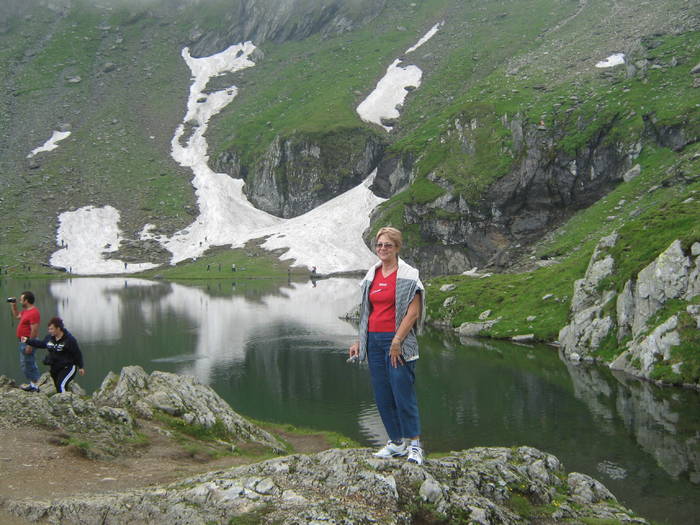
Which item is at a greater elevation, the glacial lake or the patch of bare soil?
the patch of bare soil

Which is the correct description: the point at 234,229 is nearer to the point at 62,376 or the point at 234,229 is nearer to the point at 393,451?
the point at 62,376

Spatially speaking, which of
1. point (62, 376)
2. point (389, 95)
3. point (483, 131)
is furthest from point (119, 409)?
point (389, 95)

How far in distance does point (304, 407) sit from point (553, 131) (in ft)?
304

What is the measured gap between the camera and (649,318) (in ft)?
128

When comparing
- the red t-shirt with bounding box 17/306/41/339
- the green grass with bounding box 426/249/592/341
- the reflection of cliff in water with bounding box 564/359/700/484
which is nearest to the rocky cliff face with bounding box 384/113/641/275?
the green grass with bounding box 426/249/592/341

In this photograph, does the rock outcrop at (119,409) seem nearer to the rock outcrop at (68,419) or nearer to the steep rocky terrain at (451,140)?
the rock outcrop at (68,419)

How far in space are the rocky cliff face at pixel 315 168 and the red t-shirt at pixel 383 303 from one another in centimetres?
15442

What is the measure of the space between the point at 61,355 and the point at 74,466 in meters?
6.42

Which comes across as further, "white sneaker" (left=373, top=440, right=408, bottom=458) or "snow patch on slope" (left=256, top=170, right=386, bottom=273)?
"snow patch on slope" (left=256, top=170, right=386, bottom=273)

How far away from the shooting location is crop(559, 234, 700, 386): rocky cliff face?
36.1m

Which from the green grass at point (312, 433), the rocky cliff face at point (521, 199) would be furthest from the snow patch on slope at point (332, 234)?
the green grass at point (312, 433)

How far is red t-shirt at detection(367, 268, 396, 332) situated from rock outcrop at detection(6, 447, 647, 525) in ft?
8.47

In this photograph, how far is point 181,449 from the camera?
66.4 feet

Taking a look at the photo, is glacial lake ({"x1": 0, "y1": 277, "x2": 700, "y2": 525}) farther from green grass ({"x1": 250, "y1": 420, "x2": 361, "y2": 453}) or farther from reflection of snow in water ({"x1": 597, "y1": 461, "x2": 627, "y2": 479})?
green grass ({"x1": 250, "y1": 420, "x2": 361, "y2": 453})
